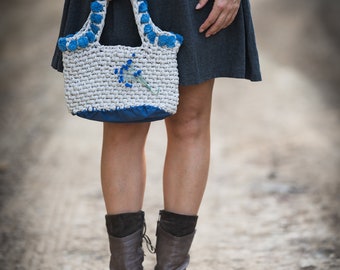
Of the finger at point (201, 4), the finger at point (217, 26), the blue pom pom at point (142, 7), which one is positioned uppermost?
the finger at point (201, 4)

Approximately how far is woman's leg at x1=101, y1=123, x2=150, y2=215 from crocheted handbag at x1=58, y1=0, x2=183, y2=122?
158 millimetres

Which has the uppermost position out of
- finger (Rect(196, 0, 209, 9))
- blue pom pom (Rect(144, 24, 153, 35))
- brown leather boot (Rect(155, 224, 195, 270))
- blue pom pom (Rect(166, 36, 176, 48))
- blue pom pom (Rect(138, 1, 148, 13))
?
finger (Rect(196, 0, 209, 9))

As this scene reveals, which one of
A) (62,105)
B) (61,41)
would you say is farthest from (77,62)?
(62,105)

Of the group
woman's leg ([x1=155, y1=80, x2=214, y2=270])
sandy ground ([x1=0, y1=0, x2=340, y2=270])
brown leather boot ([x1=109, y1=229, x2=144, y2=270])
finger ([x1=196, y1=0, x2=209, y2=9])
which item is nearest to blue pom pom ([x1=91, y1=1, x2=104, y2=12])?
finger ([x1=196, y1=0, x2=209, y2=9])

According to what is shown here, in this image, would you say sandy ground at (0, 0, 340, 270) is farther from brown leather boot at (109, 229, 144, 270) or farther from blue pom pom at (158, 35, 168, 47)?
blue pom pom at (158, 35, 168, 47)

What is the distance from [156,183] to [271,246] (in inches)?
32.1

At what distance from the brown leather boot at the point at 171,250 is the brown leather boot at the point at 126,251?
0.06 m

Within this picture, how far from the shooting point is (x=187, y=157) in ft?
5.49

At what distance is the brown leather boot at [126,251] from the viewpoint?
1673 millimetres

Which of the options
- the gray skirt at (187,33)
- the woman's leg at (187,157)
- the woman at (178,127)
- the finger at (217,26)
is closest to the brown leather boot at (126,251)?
the woman at (178,127)

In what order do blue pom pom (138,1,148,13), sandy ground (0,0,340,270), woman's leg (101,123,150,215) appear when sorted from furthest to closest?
sandy ground (0,0,340,270) < woman's leg (101,123,150,215) < blue pom pom (138,1,148,13)

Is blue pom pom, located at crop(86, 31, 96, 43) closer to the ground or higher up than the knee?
higher up

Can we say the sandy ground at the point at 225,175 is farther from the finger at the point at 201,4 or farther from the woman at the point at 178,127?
the finger at the point at 201,4

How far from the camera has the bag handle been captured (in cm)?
142
